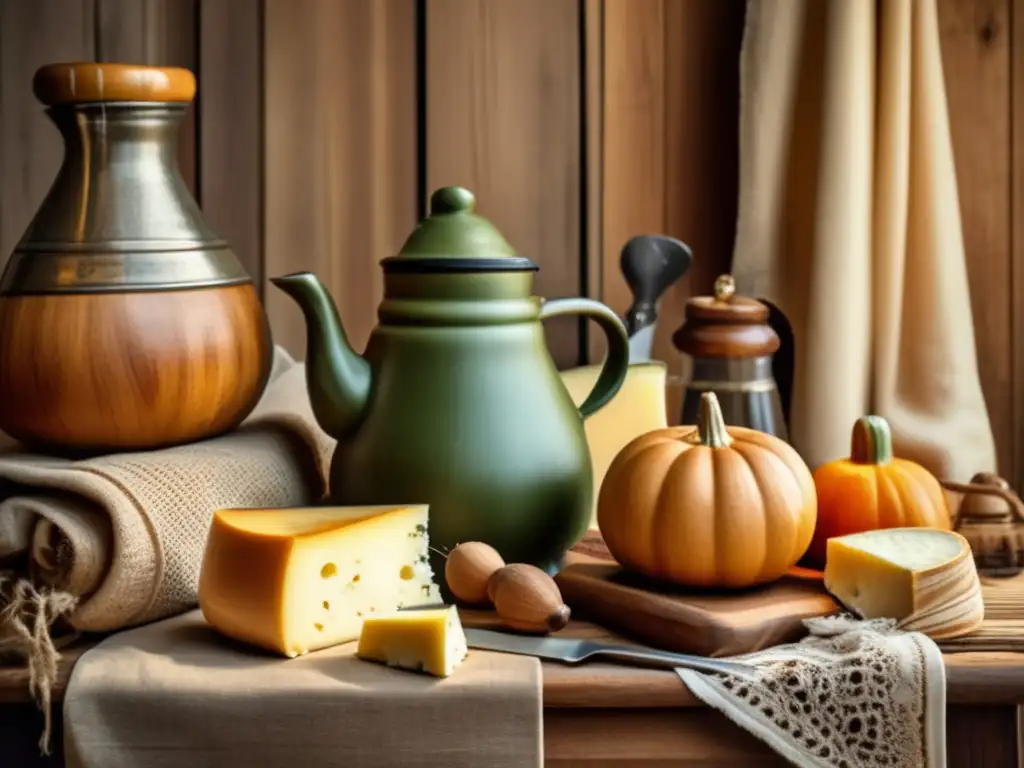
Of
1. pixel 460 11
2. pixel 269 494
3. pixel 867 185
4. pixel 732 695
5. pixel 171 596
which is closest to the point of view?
pixel 732 695

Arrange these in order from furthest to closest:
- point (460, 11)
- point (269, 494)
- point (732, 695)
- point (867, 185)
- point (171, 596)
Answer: point (460, 11) → point (867, 185) → point (269, 494) → point (171, 596) → point (732, 695)

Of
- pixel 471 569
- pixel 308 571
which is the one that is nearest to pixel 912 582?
pixel 471 569

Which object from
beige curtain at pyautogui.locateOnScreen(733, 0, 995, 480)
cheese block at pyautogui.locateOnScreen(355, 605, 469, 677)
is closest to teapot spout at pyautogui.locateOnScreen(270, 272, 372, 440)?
cheese block at pyautogui.locateOnScreen(355, 605, 469, 677)

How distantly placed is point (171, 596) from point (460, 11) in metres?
0.86

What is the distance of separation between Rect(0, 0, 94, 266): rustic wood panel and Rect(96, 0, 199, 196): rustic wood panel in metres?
0.02

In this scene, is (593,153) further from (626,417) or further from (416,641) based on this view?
(416,641)

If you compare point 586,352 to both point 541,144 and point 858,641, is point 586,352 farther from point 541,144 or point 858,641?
point 858,641

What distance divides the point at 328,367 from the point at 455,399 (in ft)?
0.37

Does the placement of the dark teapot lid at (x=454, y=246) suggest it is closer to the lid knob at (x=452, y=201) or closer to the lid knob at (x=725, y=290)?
the lid knob at (x=452, y=201)

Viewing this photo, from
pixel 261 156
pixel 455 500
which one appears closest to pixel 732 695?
pixel 455 500

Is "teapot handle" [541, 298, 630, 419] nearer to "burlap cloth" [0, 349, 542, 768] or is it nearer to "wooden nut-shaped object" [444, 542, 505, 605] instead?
"wooden nut-shaped object" [444, 542, 505, 605]

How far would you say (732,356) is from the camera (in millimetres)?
1188

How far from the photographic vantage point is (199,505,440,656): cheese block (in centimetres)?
85

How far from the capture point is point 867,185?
1.38 metres
